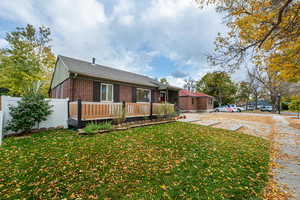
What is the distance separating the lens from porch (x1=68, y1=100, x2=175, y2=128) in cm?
594

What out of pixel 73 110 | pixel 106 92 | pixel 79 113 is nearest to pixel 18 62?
pixel 106 92

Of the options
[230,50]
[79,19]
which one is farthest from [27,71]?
[230,50]

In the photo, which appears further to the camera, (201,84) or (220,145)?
(201,84)

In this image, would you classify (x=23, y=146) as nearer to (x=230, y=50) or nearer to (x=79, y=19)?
(x=230, y=50)

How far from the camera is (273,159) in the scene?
Result: 3863 mm

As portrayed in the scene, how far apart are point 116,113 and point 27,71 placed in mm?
14320

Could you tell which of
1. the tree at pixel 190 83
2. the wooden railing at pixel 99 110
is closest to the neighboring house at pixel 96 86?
the wooden railing at pixel 99 110

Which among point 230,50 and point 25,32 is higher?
point 25,32

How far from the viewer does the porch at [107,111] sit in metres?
5.94

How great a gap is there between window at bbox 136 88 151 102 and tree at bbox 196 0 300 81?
24.8 feet

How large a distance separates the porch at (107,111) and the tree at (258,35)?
4.94 m

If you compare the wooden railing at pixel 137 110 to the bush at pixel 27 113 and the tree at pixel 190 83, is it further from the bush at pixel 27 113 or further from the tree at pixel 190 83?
the tree at pixel 190 83

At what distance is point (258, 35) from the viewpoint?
4.62 metres

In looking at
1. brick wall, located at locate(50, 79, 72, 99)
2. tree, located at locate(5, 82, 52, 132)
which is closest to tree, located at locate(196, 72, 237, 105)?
brick wall, located at locate(50, 79, 72, 99)
